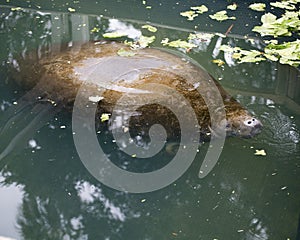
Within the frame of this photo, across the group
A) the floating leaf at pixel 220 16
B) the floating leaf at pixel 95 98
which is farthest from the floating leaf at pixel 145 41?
the floating leaf at pixel 95 98

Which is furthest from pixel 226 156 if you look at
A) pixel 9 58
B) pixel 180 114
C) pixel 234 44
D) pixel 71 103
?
pixel 9 58

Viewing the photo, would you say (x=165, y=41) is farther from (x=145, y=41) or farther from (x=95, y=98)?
(x=95, y=98)

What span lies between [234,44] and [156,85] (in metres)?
1.37

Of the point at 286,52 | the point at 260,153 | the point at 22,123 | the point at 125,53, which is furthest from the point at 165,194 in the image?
the point at 286,52

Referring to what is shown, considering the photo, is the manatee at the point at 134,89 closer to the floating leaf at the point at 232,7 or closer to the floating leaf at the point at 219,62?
the floating leaf at the point at 219,62

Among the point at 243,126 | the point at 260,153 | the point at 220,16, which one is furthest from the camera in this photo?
the point at 220,16

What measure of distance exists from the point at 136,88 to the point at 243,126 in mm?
874

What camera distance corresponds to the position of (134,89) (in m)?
3.69

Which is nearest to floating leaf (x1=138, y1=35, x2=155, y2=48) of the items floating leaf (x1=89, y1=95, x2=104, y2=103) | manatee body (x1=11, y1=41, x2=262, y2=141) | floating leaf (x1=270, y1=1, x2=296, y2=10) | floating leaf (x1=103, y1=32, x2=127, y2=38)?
floating leaf (x1=103, y1=32, x2=127, y2=38)

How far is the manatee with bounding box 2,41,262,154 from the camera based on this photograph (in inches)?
137

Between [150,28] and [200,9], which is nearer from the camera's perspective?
[150,28]

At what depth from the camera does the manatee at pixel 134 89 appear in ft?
11.5

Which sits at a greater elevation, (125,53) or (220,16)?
(125,53)

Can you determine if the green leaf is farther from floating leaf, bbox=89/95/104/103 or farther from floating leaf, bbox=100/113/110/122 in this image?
floating leaf, bbox=100/113/110/122
